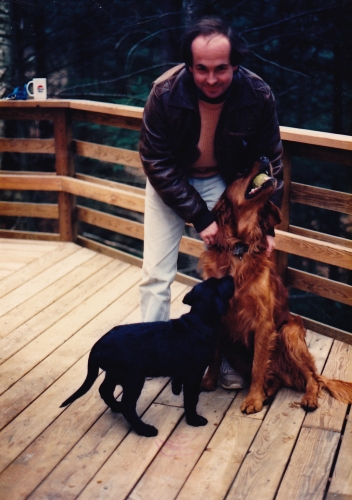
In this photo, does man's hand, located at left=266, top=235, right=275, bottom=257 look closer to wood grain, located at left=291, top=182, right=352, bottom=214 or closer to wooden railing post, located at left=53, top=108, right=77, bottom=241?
wood grain, located at left=291, top=182, right=352, bottom=214

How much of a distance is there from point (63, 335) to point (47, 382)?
548 millimetres

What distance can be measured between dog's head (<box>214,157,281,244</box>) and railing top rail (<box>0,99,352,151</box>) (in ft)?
2.14

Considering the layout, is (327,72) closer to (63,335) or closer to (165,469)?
(63,335)

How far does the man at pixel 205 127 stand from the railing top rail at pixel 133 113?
18.1 inches

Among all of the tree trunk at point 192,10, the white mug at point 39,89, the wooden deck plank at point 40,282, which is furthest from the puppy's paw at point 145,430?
the tree trunk at point 192,10

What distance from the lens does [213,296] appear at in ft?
9.05

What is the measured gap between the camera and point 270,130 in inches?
119

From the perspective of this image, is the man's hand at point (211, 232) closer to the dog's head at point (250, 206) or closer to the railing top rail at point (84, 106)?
the dog's head at point (250, 206)

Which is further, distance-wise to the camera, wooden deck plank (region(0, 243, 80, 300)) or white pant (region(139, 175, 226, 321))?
wooden deck plank (region(0, 243, 80, 300))

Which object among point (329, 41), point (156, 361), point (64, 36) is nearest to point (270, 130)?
Result: point (156, 361)

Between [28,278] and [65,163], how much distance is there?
1.20 meters

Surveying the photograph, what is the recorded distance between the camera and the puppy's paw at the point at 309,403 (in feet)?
9.85

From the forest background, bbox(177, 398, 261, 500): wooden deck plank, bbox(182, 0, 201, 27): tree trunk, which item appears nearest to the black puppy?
bbox(177, 398, 261, 500): wooden deck plank

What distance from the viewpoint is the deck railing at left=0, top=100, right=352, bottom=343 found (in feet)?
11.9
